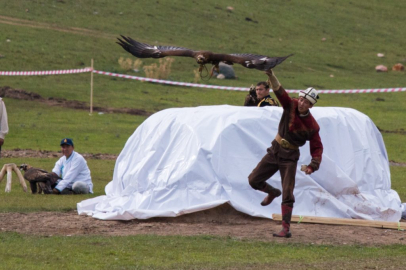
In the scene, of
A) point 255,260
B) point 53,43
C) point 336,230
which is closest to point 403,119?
point 53,43

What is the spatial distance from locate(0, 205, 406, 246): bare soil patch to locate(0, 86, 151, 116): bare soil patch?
60.5ft

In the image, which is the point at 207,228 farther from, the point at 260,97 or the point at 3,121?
the point at 3,121

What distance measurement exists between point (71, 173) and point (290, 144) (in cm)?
547

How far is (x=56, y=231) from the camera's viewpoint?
1069cm

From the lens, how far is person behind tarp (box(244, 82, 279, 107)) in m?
12.4

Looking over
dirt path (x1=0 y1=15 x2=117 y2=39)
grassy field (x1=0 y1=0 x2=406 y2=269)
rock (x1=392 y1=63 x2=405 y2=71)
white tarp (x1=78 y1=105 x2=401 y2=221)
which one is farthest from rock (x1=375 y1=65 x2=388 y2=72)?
white tarp (x1=78 y1=105 x2=401 y2=221)

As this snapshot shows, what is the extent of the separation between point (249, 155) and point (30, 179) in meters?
4.60

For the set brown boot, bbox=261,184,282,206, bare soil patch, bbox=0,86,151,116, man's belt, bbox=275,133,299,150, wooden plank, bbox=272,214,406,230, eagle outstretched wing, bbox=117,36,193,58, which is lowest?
bare soil patch, bbox=0,86,151,116

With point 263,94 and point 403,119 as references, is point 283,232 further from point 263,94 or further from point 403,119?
point 403,119

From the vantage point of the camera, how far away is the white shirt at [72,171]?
14.6 m

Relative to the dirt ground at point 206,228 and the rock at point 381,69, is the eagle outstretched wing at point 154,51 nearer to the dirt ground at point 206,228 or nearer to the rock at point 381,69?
the dirt ground at point 206,228

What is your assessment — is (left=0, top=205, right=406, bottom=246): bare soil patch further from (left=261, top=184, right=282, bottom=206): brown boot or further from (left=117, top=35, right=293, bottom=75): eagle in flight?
(left=117, top=35, right=293, bottom=75): eagle in flight

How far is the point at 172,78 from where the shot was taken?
38.5m

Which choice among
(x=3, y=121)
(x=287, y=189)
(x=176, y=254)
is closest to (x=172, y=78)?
(x=3, y=121)
